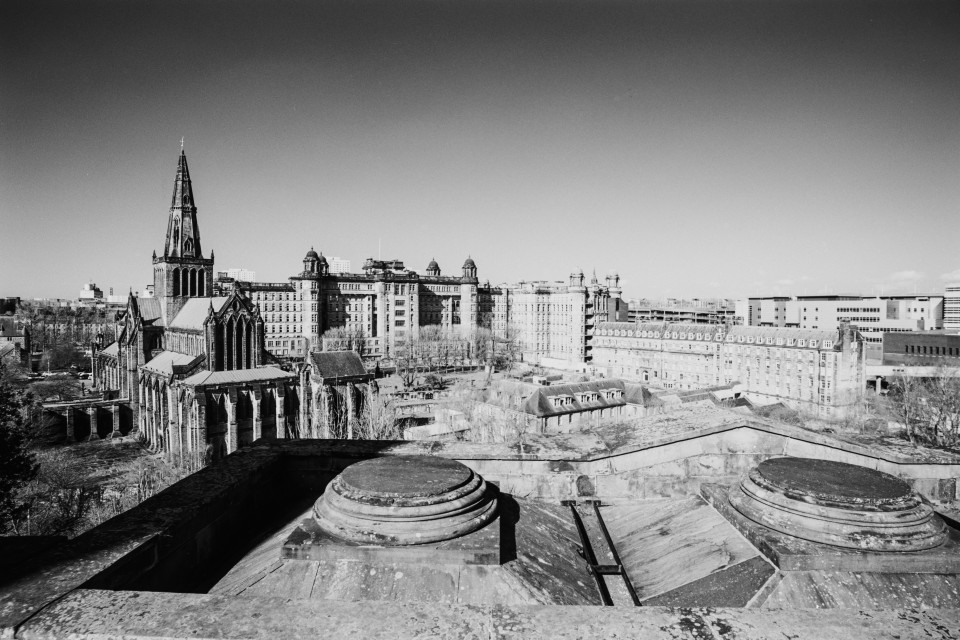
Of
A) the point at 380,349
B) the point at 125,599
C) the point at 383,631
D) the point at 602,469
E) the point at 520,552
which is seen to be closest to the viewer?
the point at 383,631

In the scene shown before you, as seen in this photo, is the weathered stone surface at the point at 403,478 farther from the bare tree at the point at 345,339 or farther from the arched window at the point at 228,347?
the bare tree at the point at 345,339

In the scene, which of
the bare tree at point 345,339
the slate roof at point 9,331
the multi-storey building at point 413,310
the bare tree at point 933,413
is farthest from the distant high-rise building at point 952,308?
the slate roof at point 9,331

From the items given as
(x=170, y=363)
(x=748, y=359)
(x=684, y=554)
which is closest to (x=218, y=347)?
(x=170, y=363)

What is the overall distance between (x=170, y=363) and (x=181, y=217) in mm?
14198

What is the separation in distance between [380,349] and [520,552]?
102777mm

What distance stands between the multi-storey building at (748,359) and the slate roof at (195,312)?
59.3 m

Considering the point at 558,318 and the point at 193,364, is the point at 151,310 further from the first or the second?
the point at 558,318

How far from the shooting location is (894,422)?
41781 mm

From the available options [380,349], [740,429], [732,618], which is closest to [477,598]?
[732,618]

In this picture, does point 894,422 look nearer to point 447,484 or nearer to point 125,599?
point 447,484

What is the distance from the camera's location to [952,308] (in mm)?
103938

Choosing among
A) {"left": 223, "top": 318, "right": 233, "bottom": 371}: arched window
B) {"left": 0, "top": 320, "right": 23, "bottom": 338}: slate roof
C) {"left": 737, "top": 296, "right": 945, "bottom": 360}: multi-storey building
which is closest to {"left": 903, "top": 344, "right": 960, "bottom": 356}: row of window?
{"left": 737, "top": 296, "right": 945, "bottom": 360}: multi-storey building

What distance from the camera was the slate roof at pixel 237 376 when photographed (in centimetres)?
4378

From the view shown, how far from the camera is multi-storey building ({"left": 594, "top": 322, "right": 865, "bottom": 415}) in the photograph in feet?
205
